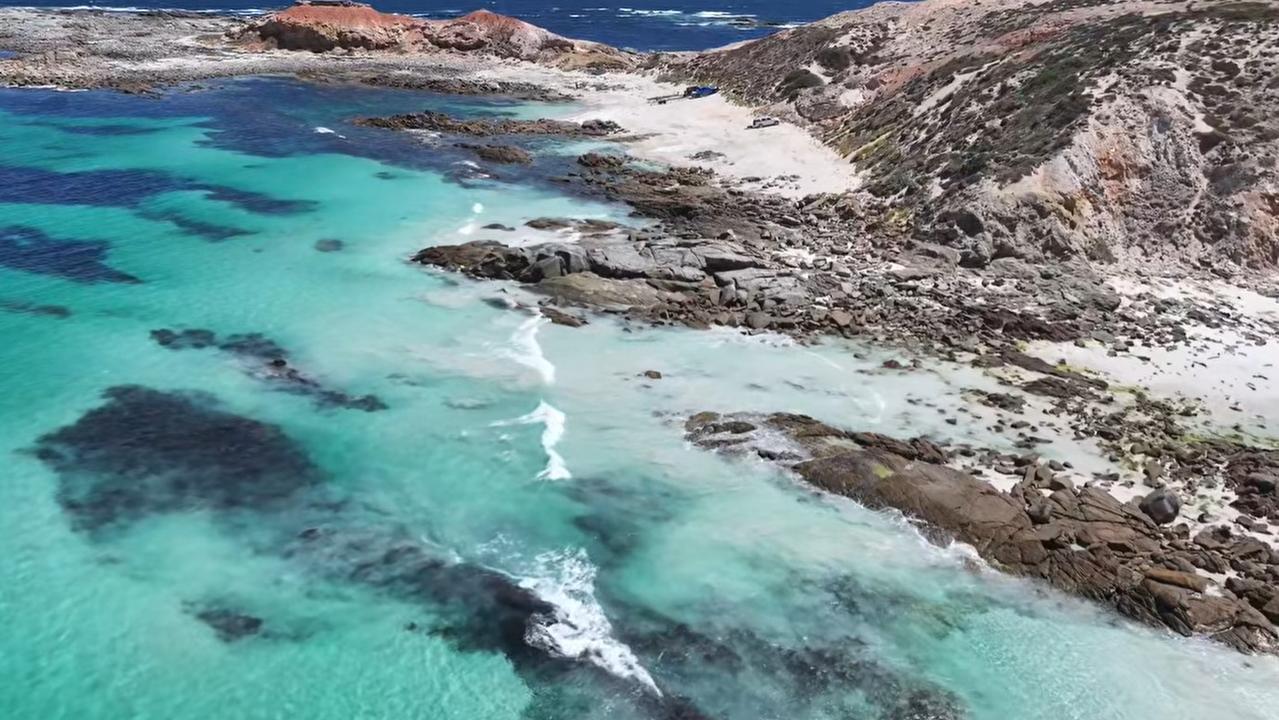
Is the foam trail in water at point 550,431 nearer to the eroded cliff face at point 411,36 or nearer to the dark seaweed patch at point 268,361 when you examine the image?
the dark seaweed patch at point 268,361

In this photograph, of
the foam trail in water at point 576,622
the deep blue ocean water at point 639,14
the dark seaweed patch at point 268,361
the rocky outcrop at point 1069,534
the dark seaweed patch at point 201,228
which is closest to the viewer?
the foam trail in water at point 576,622

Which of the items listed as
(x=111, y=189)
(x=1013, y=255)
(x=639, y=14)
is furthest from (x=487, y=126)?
(x=639, y=14)

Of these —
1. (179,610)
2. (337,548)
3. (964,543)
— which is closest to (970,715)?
(964,543)

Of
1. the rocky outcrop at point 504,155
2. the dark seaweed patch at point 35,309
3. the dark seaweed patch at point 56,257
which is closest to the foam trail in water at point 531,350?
the dark seaweed patch at point 35,309

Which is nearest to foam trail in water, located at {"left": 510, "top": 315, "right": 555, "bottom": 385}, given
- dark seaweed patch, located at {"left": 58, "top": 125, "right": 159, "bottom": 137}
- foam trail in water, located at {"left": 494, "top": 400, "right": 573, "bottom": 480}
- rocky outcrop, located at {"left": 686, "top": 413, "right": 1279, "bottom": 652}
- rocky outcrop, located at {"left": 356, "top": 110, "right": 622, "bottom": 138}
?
foam trail in water, located at {"left": 494, "top": 400, "right": 573, "bottom": 480}

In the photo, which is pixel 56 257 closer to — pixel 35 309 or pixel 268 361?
pixel 35 309

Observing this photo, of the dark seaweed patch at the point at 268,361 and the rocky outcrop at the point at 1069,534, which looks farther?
the dark seaweed patch at the point at 268,361

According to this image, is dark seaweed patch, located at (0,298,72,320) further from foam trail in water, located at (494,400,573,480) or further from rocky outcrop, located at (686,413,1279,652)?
rocky outcrop, located at (686,413,1279,652)
